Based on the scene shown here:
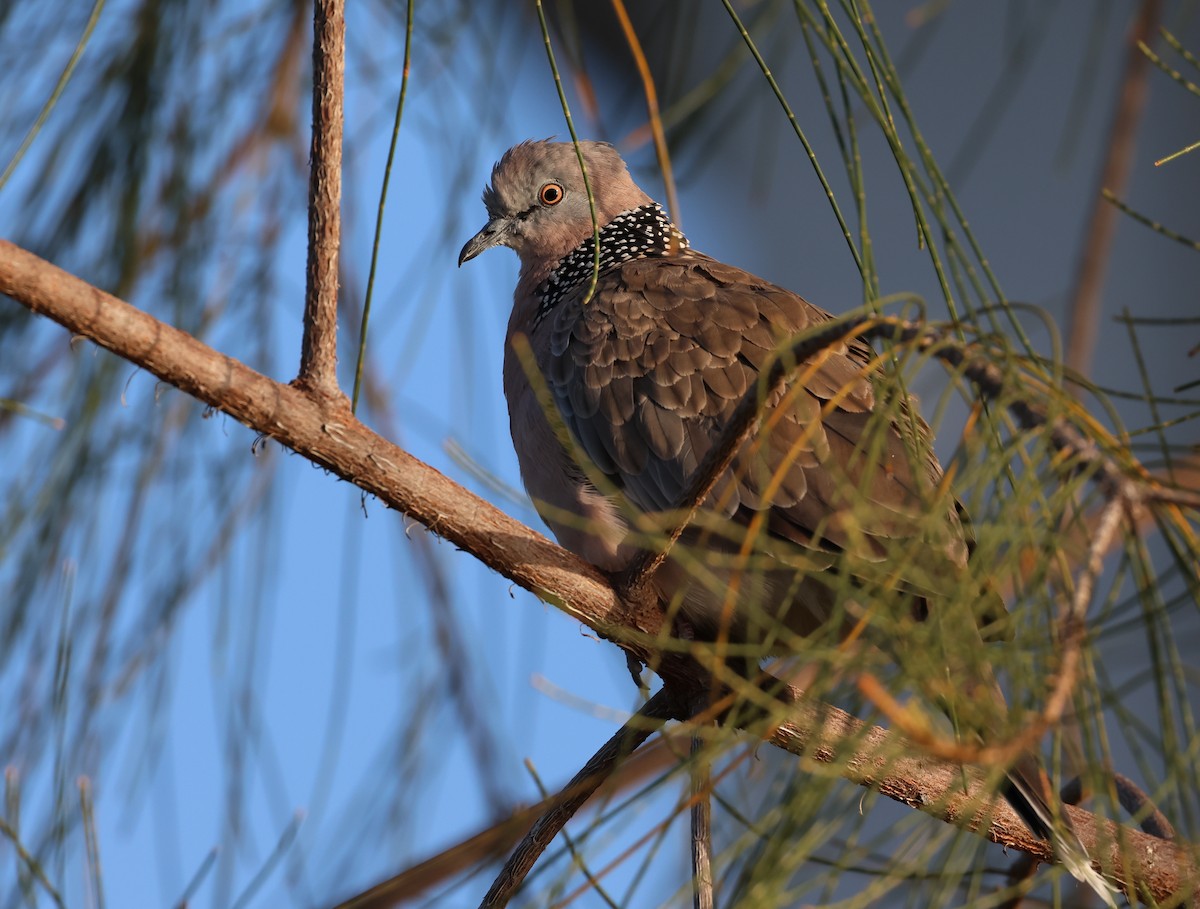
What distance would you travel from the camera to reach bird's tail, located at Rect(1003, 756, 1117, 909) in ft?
6.72

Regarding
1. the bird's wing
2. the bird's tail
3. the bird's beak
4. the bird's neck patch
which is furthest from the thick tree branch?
the bird's beak

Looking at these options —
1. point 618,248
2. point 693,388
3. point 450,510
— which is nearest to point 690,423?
point 693,388

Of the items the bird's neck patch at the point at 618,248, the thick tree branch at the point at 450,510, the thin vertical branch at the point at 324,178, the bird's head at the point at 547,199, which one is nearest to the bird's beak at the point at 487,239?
the bird's head at the point at 547,199

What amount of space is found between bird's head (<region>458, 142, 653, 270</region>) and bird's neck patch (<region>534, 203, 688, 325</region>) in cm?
8

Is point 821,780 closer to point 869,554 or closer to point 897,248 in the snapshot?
point 869,554

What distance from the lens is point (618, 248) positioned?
3.75 m

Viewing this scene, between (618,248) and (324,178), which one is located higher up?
(618,248)

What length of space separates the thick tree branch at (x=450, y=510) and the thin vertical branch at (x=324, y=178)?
0.25 feet

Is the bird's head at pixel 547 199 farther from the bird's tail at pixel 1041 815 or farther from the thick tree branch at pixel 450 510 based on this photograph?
the bird's tail at pixel 1041 815

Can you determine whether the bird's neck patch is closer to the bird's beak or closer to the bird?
the bird

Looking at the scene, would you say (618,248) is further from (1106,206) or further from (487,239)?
(1106,206)

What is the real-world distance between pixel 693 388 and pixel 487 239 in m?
1.13

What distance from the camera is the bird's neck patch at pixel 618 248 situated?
357cm

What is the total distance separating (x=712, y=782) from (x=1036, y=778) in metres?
0.95
